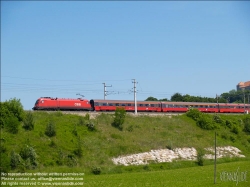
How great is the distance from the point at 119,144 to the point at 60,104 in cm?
1539

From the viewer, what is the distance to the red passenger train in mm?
56219

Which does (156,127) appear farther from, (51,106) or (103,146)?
(51,106)

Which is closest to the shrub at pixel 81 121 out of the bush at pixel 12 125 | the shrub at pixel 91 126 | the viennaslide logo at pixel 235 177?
the shrub at pixel 91 126

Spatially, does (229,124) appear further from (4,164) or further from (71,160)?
(4,164)

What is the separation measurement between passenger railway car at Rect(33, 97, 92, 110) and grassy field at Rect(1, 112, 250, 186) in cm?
749

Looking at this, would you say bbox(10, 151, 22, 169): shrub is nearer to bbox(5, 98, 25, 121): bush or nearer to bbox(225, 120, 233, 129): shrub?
bbox(5, 98, 25, 121): bush

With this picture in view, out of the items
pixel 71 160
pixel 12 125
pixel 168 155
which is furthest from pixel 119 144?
pixel 12 125

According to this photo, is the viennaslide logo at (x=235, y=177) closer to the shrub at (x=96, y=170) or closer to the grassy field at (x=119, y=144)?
the grassy field at (x=119, y=144)

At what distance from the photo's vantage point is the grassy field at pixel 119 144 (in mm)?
34912

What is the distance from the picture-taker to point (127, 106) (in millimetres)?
61406

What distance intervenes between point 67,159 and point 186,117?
25277mm

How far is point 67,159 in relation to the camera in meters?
39.5

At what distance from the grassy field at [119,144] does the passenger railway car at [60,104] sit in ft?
24.6

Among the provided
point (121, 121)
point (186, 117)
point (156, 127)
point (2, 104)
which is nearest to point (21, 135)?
point (2, 104)
